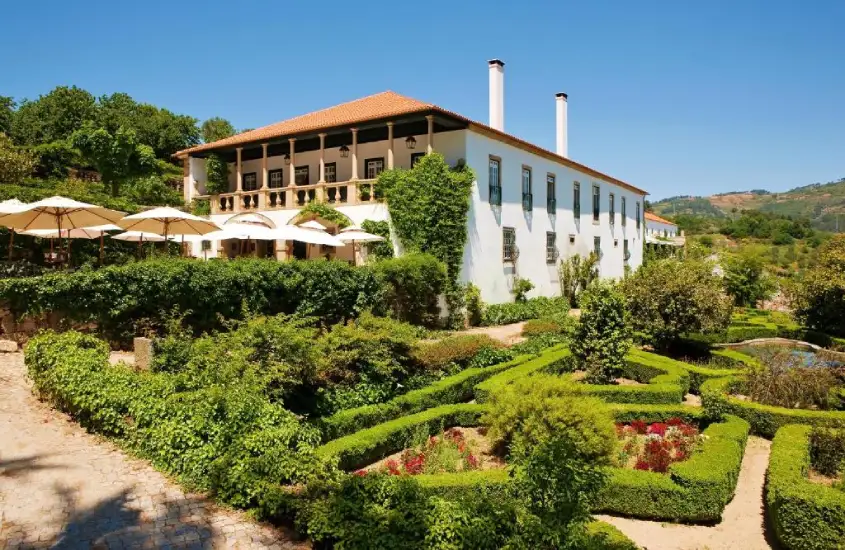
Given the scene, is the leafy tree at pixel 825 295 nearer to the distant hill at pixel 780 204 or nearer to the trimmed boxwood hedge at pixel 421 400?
the trimmed boxwood hedge at pixel 421 400

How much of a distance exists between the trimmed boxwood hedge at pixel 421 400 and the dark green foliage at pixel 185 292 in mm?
3906

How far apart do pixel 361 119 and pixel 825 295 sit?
679 inches

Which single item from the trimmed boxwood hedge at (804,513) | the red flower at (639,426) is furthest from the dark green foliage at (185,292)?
the trimmed boxwood hedge at (804,513)

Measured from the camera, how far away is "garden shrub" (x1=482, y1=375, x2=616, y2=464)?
8.30 m

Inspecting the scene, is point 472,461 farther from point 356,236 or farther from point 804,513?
point 356,236

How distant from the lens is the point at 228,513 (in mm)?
6168

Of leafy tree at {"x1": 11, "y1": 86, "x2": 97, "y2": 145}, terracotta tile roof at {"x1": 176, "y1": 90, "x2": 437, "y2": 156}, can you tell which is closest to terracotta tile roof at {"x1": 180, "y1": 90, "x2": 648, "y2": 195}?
terracotta tile roof at {"x1": 176, "y1": 90, "x2": 437, "y2": 156}

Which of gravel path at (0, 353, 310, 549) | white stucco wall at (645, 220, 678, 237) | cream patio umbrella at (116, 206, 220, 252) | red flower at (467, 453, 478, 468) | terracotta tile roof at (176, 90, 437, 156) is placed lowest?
red flower at (467, 453, 478, 468)

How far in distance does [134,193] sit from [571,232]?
24.7m

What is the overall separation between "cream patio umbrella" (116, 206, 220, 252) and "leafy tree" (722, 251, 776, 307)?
2597cm

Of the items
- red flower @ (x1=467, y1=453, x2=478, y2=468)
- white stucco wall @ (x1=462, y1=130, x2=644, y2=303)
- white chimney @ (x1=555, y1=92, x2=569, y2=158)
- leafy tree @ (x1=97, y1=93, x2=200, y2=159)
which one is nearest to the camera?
red flower @ (x1=467, y1=453, x2=478, y2=468)

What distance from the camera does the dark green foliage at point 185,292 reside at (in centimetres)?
1106

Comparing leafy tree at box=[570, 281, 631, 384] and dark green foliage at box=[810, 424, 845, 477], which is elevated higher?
leafy tree at box=[570, 281, 631, 384]

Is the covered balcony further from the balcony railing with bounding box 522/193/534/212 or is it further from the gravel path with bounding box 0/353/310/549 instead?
the gravel path with bounding box 0/353/310/549
